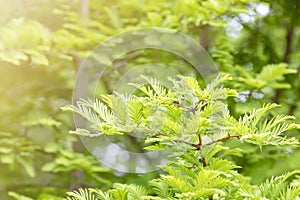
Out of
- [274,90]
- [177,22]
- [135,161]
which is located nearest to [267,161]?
[274,90]

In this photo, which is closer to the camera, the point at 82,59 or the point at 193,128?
the point at 193,128

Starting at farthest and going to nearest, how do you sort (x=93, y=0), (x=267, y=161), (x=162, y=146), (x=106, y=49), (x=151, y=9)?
(x=93, y=0) < (x=151, y=9) < (x=106, y=49) < (x=267, y=161) < (x=162, y=146)

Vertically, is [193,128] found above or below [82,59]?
below

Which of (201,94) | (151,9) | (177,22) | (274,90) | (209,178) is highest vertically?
(151,9)

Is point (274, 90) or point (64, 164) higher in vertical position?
point (274, 90)

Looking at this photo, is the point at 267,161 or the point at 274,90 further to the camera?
the point at 274,90

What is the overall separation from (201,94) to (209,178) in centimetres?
17

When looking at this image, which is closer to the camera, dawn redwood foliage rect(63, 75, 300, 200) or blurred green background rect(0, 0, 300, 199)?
dawn redwood foliage rect(63, 75, 300, 200)

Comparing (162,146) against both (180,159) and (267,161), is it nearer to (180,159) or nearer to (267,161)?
(180,159)

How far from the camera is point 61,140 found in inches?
96.9

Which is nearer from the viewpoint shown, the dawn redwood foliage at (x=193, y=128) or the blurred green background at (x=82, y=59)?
the dawn redwood foliage at (x=193, y=128)

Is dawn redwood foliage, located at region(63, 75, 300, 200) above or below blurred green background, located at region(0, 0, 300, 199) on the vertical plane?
Result: below

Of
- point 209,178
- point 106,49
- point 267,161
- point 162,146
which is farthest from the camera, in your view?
point 106,49

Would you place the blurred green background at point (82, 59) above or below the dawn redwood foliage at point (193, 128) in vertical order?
above
